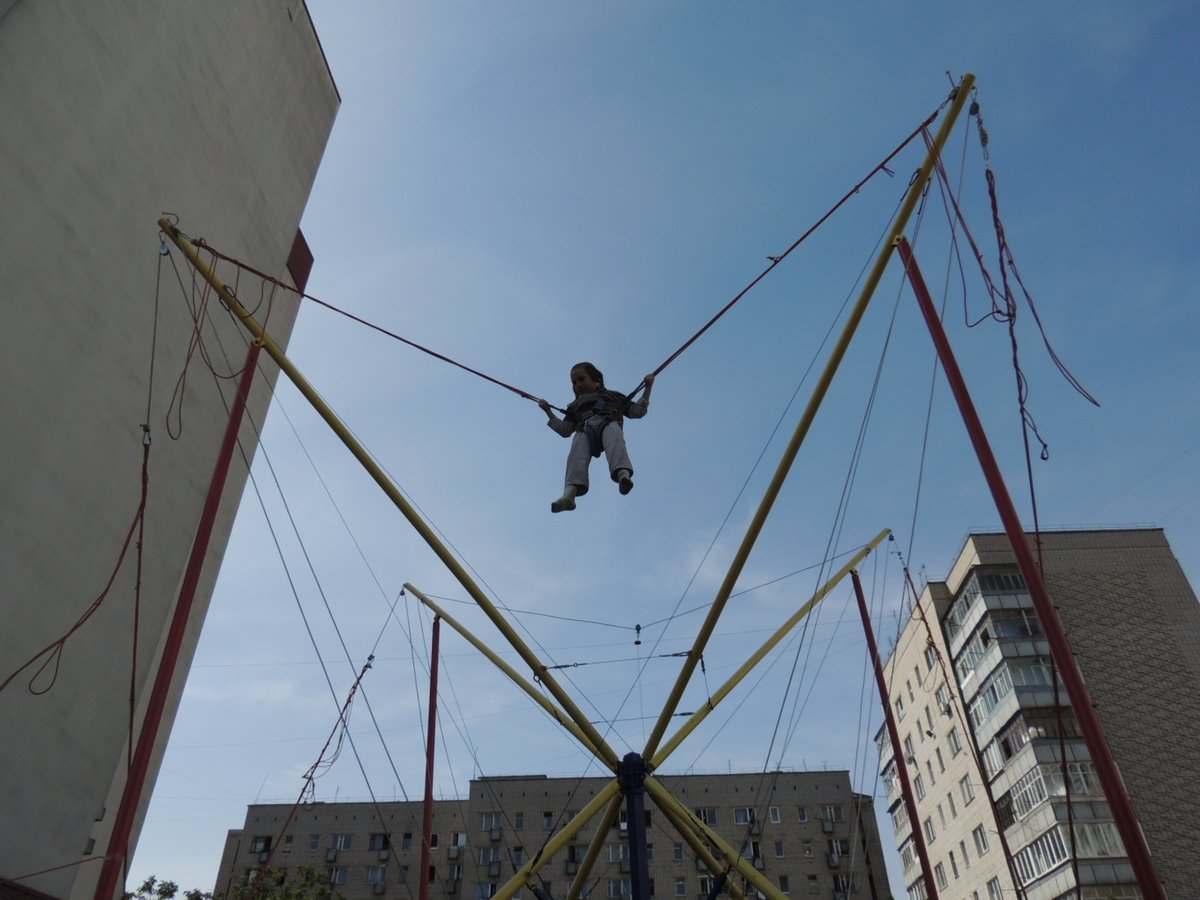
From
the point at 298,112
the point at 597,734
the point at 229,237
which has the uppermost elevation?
the point at 298,112

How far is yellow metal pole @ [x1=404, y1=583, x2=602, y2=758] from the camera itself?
53.6 ft

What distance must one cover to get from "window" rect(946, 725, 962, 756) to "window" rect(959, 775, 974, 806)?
4.44 ft

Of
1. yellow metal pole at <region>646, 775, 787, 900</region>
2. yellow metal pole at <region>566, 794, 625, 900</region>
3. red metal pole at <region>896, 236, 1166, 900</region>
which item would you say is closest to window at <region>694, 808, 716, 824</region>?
yellow metal pole at <region>646, 775, 787, 900</region>

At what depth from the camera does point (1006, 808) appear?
41875mm

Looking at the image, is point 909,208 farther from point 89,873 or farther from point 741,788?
point 741,788

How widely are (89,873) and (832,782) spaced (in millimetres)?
55028

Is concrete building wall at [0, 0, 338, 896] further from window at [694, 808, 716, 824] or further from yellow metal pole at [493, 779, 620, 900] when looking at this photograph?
window at [694, 808, 716, 824]

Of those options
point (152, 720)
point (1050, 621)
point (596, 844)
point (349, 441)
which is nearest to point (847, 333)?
point (1050, 621)

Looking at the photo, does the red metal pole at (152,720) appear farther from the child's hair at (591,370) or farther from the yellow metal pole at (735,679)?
the yellow metal pole at (735,679)

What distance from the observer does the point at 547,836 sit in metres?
59.2

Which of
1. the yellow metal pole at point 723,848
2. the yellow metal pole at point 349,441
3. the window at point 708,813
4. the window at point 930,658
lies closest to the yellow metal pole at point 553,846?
the yellow metal pole at point 723,848

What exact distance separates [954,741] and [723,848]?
3760 centimetres

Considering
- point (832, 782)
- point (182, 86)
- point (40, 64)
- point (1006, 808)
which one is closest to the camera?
point (40, 64)

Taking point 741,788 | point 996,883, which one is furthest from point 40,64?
point 741,788
